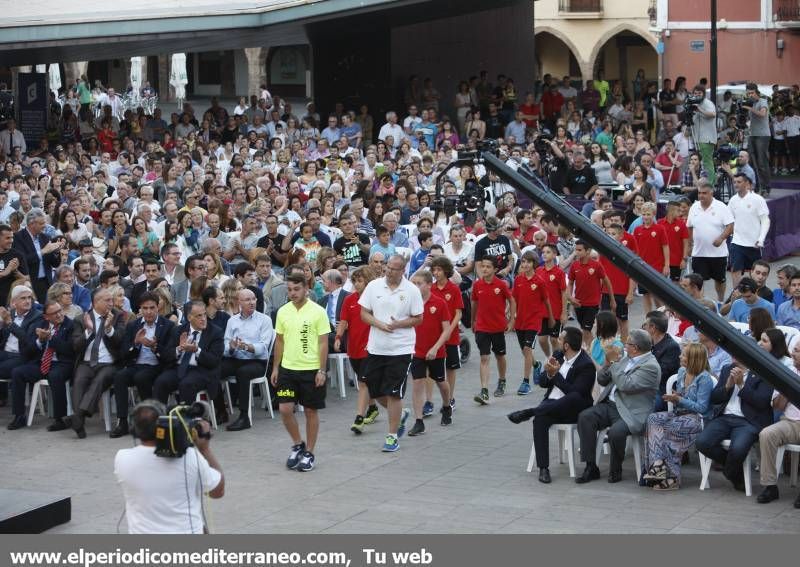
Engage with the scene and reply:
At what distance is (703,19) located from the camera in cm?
4269

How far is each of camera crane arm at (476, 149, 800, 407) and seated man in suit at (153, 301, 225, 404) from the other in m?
4.92

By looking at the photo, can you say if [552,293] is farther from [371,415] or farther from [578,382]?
[578,382]

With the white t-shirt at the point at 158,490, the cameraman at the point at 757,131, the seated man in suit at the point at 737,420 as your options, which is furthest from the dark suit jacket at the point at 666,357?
the cameraman at the point at 757,131

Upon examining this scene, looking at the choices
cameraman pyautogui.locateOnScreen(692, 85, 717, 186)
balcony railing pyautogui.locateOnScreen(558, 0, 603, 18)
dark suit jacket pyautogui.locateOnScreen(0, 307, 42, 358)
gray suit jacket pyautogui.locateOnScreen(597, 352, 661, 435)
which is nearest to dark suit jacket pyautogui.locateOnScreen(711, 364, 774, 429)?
gray suit jacket pyautogui.locateOnScreen(597, 352, 661, 435)

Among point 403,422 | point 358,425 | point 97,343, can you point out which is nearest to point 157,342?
point 97,343

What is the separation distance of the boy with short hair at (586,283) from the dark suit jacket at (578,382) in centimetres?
376

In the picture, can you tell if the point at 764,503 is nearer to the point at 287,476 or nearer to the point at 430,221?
the point at 287,476

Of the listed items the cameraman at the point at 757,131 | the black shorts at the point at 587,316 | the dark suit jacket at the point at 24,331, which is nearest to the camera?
the dark suit jacket at the point at 24,331

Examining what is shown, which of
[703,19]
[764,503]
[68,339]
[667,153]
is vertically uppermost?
[703,19]

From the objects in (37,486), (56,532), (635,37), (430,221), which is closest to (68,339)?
(37,486)

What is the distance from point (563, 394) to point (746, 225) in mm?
6638

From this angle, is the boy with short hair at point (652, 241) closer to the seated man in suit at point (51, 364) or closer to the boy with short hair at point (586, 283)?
the boy with short hair at point (586, 283)

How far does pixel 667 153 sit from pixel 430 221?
7.58 m

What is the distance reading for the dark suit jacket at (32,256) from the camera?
17.2 meters
